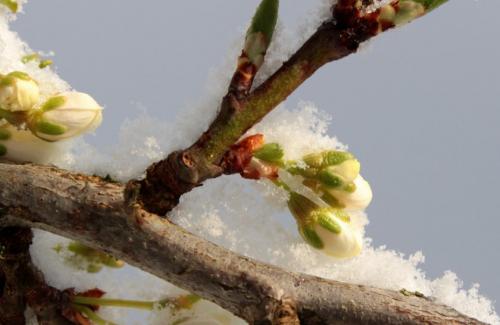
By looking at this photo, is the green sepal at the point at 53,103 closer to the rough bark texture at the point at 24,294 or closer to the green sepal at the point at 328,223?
the rough bark texture at the point at 24,294

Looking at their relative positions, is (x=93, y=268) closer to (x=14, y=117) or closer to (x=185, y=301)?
(x=185, y=301)

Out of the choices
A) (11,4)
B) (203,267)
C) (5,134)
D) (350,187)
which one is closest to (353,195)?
(350,187)

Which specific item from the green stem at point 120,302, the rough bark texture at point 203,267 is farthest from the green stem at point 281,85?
the green stem at point 120,302

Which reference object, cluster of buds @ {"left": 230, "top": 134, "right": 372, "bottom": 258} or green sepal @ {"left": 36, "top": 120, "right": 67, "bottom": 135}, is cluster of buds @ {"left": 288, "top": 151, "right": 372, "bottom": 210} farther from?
green sepal @ {"left": 36, "top": 120, "right": 67, "bottom": 135}

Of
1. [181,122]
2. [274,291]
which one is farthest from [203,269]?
[181,122]

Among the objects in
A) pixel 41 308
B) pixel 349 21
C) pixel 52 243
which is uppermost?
pixel 349 21

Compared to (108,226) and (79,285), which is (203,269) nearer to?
(108,226)
